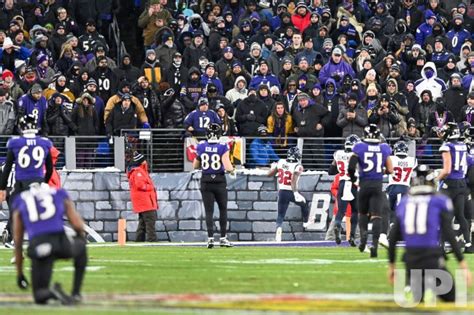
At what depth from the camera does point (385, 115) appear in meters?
27.8

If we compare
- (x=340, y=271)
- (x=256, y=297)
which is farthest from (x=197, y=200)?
(x=256, y=297)

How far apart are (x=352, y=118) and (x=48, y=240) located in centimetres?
1496

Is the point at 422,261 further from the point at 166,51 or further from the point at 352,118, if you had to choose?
the point at 166,51

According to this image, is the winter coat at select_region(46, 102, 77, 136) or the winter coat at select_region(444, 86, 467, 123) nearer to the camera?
the winter coat at select_region(46, 102, 77, 136)

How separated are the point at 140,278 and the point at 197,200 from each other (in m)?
11.9

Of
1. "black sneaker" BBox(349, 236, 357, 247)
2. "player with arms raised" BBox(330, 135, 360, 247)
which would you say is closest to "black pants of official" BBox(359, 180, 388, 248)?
"black sneaker" BBox(349, 236, 357, 247)

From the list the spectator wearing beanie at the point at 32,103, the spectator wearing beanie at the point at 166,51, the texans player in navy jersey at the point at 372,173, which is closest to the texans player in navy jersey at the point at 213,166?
the texans player in navy jersey at the point at 372,173

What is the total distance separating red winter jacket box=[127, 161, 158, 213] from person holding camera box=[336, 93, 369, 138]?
3682mm

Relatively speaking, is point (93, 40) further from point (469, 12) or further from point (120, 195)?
point (469, 12)

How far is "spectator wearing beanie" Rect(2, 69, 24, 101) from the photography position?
27188 millimetres

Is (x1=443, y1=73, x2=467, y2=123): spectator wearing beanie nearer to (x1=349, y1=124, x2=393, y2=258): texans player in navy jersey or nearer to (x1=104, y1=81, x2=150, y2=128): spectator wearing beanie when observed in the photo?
(x1=104, y1=81, x2=150, y2=128): spectator wearing beanie

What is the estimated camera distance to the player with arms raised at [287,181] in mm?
27562

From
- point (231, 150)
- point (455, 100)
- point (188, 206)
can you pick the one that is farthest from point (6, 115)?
point (455, 100)

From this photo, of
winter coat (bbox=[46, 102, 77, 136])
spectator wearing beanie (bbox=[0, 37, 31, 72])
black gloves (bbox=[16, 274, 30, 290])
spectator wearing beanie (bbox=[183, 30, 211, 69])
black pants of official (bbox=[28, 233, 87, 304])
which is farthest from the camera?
spectator wearing beanie (bbox=[183, 30, 211, 69])
